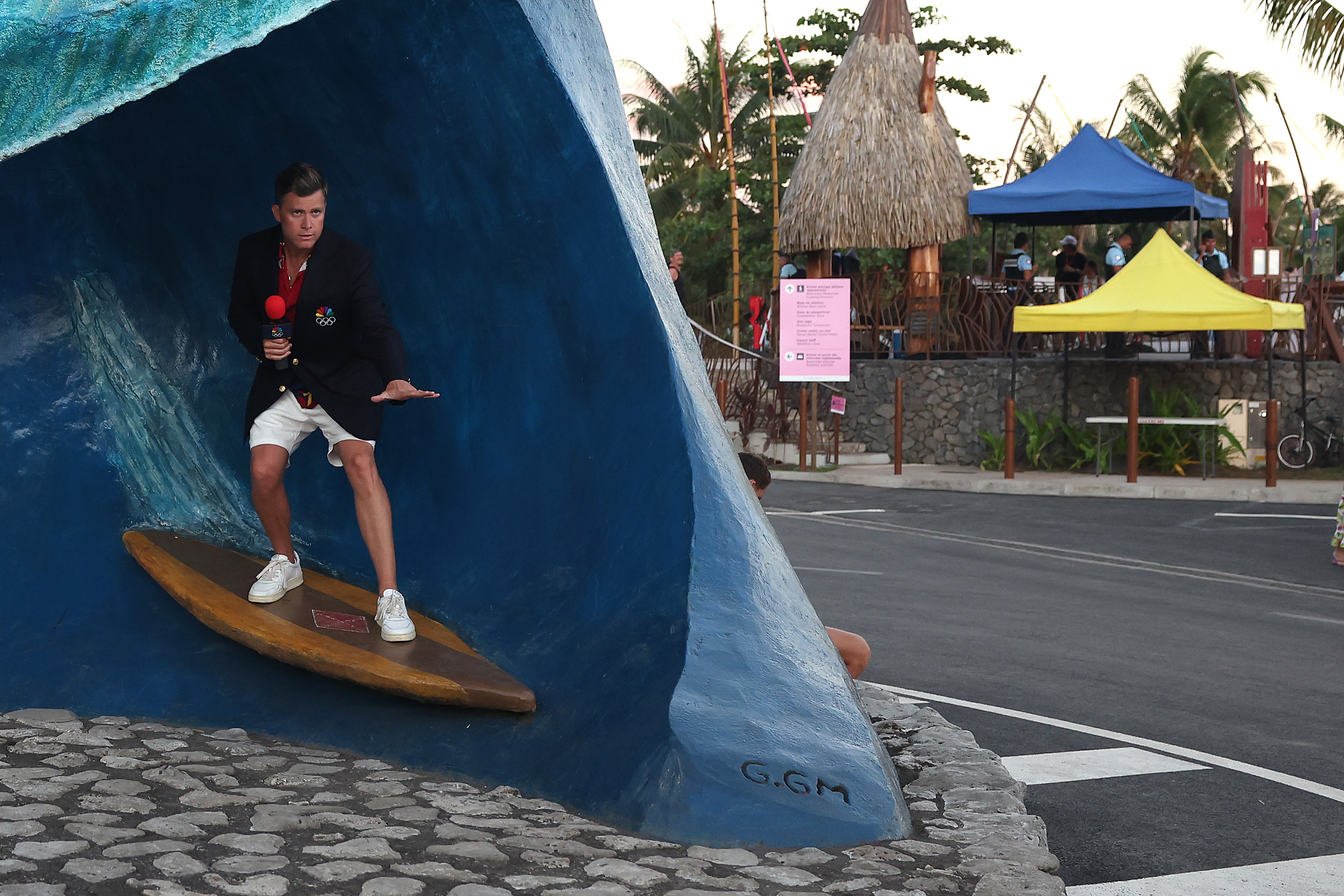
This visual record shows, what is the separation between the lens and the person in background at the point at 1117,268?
70.9 ft

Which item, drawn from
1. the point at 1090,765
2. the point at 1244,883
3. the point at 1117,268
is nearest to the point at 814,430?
the point at 1117,268

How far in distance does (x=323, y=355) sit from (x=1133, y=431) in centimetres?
1508

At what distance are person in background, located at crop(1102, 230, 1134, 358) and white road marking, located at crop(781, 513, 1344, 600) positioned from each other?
667cm

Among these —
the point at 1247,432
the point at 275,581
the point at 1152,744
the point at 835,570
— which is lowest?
the point at 1152,744

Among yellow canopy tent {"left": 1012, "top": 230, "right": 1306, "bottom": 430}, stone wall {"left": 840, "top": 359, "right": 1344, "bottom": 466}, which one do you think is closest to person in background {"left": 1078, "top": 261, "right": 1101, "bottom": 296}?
stone wall {"left": 840, "top": 359, "right": 1344, "bottom": 466}

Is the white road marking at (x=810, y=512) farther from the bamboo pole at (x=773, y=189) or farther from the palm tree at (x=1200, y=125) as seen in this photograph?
the palm tree at (x=1200, y=125)

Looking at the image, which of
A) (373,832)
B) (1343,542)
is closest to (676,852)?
(373,832)

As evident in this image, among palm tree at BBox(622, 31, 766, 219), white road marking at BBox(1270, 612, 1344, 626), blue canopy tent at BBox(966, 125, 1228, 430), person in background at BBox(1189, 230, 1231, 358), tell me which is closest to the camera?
white road marking at BBox(1270, 612, 1344, 626)

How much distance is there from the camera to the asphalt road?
16.9 feet

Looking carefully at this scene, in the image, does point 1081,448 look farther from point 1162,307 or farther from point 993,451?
point 1162,307

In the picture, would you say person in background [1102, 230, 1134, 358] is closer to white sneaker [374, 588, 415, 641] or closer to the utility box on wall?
the utility box on wall

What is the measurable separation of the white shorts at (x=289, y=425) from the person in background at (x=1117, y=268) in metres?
18.1

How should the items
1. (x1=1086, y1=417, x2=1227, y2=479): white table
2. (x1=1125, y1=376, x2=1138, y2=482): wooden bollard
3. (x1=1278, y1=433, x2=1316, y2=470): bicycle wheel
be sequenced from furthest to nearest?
(x1=1278, y1=433, x2=1316, y2=470): bicycle wheel < (x1=1086, y1=417, x2=1227, y2=479): white table < (x1=1125, y1=376, x2=1138, y2=482): wooden bollard

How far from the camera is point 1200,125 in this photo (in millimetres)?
45156
